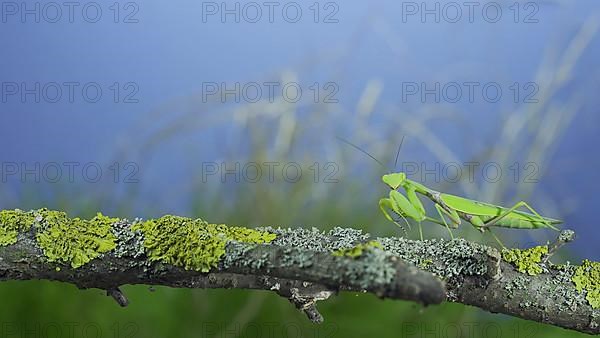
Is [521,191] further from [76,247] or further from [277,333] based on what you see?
[76,247]

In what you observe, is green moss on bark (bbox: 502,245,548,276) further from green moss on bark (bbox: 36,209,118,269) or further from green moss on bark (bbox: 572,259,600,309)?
green moss on bark (bbox: 36,209,118,269)

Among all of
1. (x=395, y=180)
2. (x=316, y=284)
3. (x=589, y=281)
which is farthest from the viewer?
(x=395, y=180)

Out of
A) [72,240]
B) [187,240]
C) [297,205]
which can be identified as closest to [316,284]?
[187,240]

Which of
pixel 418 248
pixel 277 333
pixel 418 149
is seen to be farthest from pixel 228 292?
pixel 418 248

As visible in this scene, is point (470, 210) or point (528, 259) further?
point (470, 210)

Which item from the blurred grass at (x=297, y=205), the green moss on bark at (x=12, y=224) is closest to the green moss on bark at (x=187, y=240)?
the green moss on bark at (x=12, y=224)

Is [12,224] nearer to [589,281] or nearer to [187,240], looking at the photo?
[187,240]
